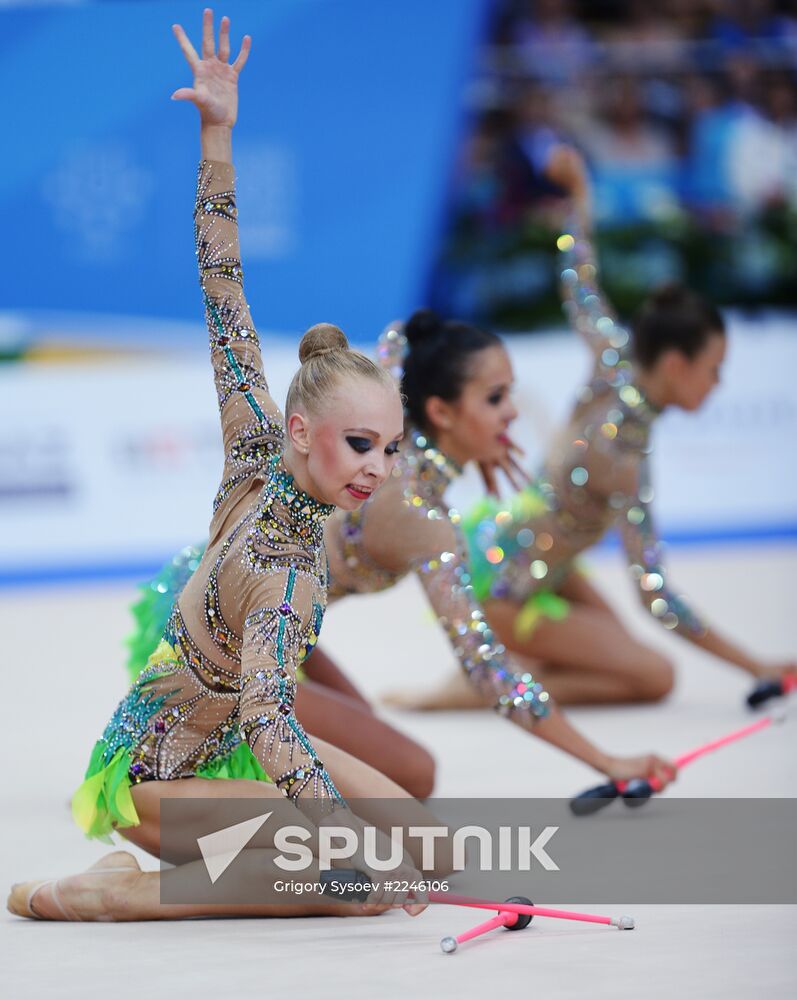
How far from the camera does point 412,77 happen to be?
737 centimetres

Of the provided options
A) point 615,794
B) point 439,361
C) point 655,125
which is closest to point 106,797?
point 615,794

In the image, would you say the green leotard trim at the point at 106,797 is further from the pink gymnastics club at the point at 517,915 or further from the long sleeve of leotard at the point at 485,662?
the long sleeve of leotard at the point at 485,662

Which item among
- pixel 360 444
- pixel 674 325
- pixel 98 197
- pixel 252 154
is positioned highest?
pixel 252 154

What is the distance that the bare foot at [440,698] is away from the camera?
4.25m

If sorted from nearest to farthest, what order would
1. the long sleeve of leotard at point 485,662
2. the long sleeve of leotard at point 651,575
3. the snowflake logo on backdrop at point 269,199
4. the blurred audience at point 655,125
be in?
the long sleeve of leotard at point 485,662, the long sleeve of leotard at point 651,575, the snowflake logo on backdrop at point 269,199, the blurred audience at point 655,125

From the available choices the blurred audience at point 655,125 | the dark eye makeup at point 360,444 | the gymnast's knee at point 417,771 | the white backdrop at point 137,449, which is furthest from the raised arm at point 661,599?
the blurred audience at point 655,125

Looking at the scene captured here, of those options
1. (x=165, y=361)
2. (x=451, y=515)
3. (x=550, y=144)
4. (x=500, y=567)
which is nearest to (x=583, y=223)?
(x=500, y=567)

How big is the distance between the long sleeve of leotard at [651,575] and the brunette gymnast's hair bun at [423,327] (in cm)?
88

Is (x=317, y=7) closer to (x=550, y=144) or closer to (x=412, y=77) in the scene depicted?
(x=412, y=77)

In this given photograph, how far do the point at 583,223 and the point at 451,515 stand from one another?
4.99 feet

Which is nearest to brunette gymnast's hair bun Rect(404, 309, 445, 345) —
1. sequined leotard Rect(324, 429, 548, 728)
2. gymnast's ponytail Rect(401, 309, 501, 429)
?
gymnast's ponytail Rect(401, 309, 501, 429)

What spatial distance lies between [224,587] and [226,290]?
47 centimetres

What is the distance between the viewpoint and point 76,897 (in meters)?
2.34

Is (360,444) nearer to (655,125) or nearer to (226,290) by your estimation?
(226,290)
